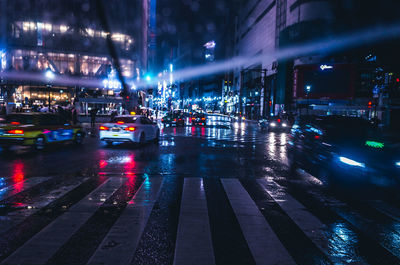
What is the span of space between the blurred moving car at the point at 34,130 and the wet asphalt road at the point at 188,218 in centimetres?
338

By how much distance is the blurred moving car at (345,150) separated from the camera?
7039 mm

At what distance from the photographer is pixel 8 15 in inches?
2525

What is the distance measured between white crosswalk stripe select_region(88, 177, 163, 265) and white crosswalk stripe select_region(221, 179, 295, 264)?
150 centimetres

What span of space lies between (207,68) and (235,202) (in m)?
160

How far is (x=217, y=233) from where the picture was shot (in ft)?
14.4

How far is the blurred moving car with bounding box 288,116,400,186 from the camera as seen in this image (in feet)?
23.1

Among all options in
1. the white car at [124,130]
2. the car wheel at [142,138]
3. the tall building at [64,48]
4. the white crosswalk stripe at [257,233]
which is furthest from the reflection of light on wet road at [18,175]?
the tall building at [64,48]

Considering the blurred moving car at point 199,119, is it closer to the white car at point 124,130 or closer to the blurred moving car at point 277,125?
the blurred moving car at point 277,125

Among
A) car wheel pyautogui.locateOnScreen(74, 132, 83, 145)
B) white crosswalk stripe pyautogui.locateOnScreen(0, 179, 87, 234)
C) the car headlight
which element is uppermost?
the car headlight

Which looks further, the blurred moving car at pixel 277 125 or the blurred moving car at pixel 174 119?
the blurred moving car at pixel 174 119

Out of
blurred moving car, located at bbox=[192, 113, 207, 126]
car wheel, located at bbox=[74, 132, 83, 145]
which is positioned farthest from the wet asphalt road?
blurred moving car, located at bbox=[192, 113, 207, 126]

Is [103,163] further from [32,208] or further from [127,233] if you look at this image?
[127,233]

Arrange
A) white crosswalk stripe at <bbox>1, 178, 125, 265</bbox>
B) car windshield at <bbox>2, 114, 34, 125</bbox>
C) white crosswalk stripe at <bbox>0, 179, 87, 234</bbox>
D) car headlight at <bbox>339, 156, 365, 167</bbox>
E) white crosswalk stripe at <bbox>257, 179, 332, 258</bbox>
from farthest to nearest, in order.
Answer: car windshield at <bbox>2, 114, 34, 125</bbox> < car headlight at <bbox>339, 156, 365, 167</bbox> < white crosswalk stripe at <bbox>0, 179, 87, 234</bbox> < white crosswalk stripe at <bbox>257, 179, 332, 258</bbox> < white crosswalk stripe at <bbox>1, 178, 125, 265</bbox>

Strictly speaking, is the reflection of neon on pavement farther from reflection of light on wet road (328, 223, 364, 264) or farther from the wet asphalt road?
reflection of light on wet road (328, 223, 364, 264)
